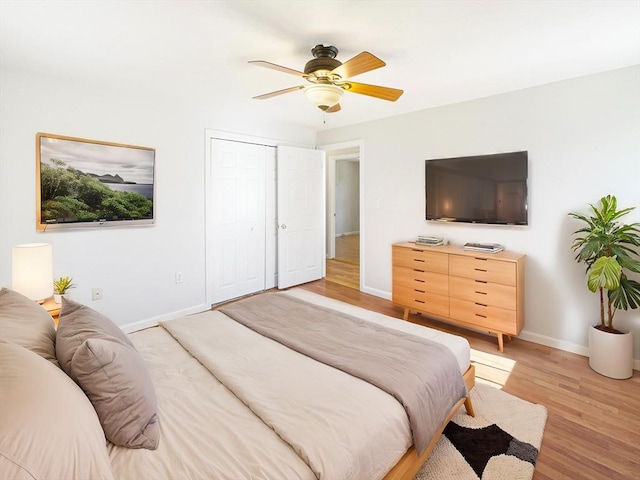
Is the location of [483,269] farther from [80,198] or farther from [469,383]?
[80,198]

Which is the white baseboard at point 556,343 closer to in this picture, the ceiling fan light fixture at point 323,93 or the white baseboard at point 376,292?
the white baseboard at point 376,292

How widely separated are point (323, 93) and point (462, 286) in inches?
86.0

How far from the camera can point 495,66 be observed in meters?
2.61

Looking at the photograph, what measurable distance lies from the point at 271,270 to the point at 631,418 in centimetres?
391

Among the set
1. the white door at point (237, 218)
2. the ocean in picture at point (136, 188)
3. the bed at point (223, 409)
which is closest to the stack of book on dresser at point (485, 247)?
the bed at point (223, 409)

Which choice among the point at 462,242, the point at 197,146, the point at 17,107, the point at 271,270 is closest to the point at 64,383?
the point at 17,107

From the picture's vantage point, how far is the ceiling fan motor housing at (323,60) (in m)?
2.18

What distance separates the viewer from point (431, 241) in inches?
143

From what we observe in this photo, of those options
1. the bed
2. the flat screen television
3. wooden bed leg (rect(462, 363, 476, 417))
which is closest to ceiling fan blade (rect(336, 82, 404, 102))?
the flat screen television

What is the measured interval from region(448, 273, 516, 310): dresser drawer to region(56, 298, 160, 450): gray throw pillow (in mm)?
2799

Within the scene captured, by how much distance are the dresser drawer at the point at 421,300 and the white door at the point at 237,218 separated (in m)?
2.02

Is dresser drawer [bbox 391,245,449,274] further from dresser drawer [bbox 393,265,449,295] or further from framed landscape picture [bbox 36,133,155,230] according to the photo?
framed landscape picture [bbox 36,133,155,230]

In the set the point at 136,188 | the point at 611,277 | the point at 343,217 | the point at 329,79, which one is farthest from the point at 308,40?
the point at 343,217

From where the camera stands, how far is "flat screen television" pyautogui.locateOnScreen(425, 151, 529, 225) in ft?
10.2
